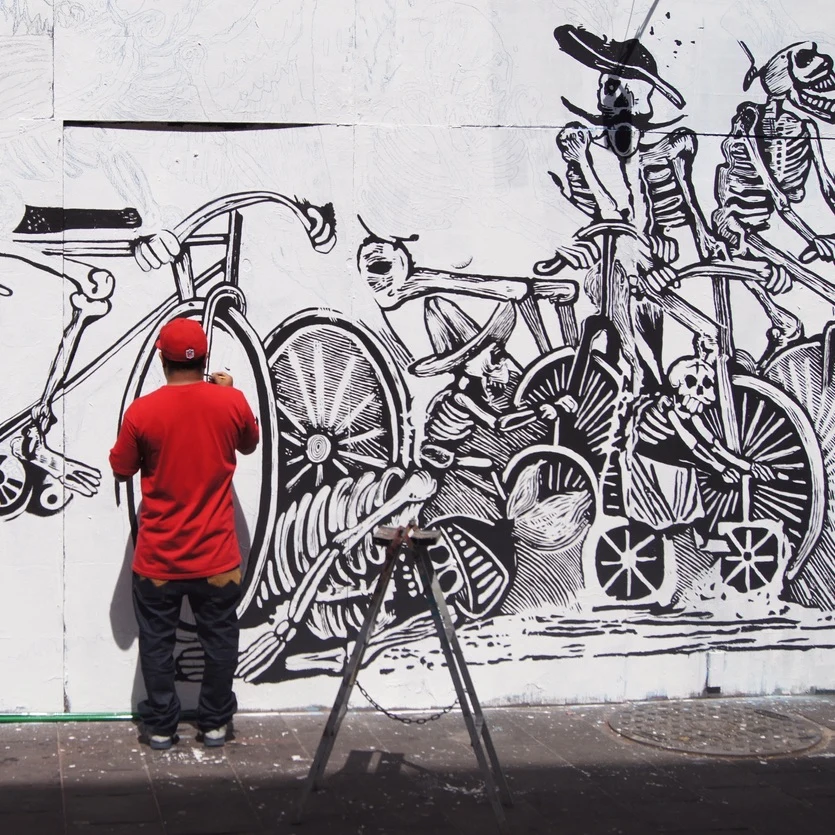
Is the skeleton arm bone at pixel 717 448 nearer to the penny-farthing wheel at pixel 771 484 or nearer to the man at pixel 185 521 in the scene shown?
the penny-farthing wheel at pixel 771 484

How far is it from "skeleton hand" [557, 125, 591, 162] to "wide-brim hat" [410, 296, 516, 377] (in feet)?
2.49

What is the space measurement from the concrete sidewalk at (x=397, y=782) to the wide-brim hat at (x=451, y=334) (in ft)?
5.42

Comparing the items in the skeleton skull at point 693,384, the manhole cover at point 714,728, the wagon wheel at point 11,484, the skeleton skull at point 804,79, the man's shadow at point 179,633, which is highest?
the skeleton skull at point 804,79

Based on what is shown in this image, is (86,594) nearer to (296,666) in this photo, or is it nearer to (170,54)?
(296,666)

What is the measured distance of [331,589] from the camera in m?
5.45

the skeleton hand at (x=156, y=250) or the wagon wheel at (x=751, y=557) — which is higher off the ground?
the skeleton hand at (x=156, y=250)

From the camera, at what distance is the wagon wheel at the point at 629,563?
5.64m

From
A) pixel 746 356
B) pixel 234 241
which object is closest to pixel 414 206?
pixel 234 241

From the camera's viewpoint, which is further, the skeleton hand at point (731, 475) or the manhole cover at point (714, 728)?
the skeleton hand at point (731, 475)

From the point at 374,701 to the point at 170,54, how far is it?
3.07 m

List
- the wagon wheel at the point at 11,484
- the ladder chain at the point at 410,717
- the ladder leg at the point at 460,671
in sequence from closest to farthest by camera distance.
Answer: the ladder leg at the point at 460,671, the wagon wheel at the point at 11,484, the ladder chain at the point at 410,717

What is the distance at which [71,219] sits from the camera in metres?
5.18

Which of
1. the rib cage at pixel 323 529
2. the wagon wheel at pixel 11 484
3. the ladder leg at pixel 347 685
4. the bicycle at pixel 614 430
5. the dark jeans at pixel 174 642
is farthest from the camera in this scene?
the bicycle at pixel 614 430

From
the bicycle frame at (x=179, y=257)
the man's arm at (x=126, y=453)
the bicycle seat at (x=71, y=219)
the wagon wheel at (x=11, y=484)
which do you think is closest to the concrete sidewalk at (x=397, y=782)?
the wagon wheel at (x=11, y=484)
